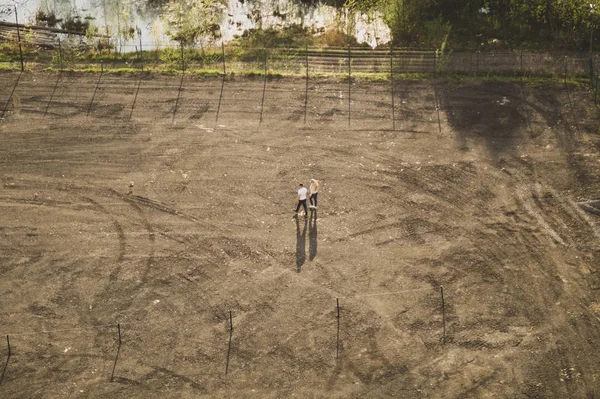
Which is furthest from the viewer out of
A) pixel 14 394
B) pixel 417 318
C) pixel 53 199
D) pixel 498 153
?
pixel 498 153

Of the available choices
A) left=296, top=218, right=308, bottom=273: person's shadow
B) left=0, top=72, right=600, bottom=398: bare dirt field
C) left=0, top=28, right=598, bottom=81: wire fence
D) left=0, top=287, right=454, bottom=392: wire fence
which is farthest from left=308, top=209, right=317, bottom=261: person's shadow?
left=0, top=28, right=598, bottom=81: wire fence

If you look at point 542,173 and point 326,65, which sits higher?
point 326,65

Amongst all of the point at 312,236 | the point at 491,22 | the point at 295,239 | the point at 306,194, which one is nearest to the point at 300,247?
the point at 295,239

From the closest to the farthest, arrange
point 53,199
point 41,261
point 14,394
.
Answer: point 14,394 < point 41,261 < point 53,199

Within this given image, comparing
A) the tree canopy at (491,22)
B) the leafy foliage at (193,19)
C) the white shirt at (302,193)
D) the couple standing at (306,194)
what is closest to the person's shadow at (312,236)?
the couple standing at (306,194)

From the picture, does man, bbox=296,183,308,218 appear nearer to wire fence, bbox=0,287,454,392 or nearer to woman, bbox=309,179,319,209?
woman, bbox=309,179,319,209

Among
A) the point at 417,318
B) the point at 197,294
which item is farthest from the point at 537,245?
the point at 197,294

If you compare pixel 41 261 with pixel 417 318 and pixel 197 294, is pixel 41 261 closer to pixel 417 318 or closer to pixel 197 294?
pixel 197 294

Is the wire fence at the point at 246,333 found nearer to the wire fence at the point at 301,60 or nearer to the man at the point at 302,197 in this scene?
the man at the point at 302,197
